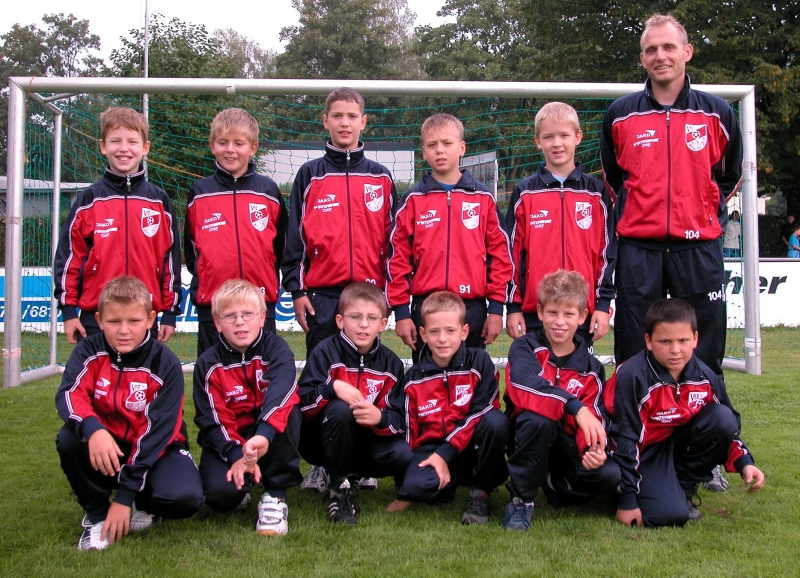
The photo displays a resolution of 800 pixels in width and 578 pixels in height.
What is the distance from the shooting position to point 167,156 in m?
8.17

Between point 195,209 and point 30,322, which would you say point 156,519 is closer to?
point 195,209

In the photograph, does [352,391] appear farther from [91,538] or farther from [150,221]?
[150,221]

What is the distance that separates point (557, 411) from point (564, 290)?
0.50 meters

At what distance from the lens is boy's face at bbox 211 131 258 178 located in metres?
3.61

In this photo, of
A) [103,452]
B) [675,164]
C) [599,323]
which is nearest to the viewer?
[103,452]

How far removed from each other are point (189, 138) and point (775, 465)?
657 cm

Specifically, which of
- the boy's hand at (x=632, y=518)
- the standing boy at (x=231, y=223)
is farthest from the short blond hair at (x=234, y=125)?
the boy's hand at (x=632, y=518)

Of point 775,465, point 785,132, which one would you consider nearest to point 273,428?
point 775,465

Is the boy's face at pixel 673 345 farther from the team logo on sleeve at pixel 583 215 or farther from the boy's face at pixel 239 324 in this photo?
the boy's face at pixel 239 324

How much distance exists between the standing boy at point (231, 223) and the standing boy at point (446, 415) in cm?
84

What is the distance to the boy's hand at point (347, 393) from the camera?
303 centimetres

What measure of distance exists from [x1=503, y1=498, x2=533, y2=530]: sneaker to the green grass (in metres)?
0.05

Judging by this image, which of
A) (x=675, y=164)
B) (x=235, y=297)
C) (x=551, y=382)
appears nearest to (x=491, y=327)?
(x=551, y=382)

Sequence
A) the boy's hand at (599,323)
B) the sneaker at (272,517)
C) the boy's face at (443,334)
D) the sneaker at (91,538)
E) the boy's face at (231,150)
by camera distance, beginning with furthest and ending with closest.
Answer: the boy's face at (231,150)
the boy's hand at (599,323)
the boy's face at (443,334)
the sneaker at (272,517)
the sneaker at (91,538)
